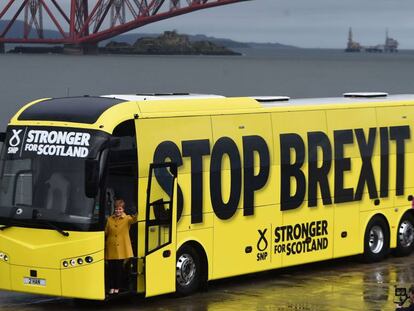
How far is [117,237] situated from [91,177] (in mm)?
769

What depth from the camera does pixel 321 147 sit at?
52.6ft

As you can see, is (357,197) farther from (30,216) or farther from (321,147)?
(30,216)

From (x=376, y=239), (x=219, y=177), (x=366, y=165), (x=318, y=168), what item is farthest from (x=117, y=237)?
(x=376, y=239)

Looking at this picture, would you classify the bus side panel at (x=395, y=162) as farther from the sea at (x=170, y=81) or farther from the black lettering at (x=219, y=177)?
the sea at (x=170, y=81)

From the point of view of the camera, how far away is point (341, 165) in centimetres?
1634

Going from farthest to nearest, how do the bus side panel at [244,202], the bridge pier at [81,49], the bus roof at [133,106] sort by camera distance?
the bridge pier at [81,49] → the bus side panel at [244,202] → the bus roof at [133,106]

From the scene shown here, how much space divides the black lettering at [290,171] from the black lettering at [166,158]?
6.00 feet

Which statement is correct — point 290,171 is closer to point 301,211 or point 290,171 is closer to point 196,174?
point 301,211

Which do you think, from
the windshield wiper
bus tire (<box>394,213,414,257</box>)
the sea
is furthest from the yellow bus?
the sea

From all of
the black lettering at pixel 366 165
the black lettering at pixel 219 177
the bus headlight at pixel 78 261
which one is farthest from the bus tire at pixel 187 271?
the black lettering at pixel 366 165

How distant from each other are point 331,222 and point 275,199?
46.0 inches

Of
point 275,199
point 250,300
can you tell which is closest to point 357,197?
point 275,199

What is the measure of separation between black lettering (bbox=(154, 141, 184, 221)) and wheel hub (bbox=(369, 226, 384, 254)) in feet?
12.5

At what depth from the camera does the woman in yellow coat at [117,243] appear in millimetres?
13148
